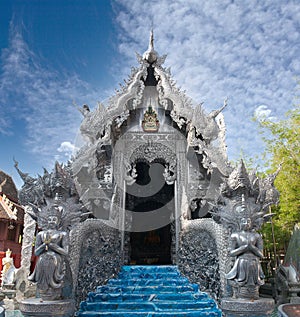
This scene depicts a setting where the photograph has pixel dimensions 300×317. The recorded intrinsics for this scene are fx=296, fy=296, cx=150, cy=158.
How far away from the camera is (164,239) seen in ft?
31.3

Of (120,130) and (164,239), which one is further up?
(120,130)

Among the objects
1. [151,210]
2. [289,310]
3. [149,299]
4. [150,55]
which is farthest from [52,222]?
[151,210]

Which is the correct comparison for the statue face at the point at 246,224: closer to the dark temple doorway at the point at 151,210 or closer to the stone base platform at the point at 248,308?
the stone base platform at the point at 248,308

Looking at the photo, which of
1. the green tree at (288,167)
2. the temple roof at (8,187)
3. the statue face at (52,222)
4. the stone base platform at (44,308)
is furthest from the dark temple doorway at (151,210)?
the temple roof at (8,187)

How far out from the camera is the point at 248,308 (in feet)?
11.3

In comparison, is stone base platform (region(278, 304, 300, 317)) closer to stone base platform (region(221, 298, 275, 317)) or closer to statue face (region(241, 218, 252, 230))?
stone base platform (region(221, 298, 275, 317))

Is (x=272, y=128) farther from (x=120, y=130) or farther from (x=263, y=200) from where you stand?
(x=263, y=200)

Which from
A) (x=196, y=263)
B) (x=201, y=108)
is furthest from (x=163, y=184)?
(x=196, y=263)

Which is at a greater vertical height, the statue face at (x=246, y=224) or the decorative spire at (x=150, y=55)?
the decorative spire at (x=150, y=55)

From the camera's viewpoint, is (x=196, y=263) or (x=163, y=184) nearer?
(x=196, y=263)

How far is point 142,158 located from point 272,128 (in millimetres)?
4781

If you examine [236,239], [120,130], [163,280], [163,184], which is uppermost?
[120,130]

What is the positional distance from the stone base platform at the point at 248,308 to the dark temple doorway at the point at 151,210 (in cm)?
552

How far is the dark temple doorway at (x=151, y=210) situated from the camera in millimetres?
9164
